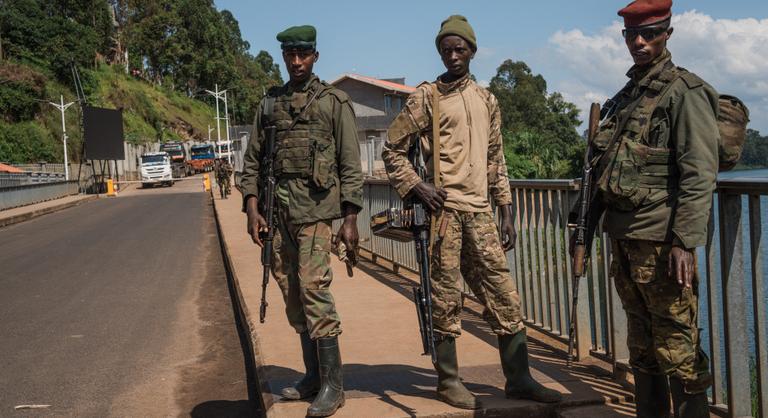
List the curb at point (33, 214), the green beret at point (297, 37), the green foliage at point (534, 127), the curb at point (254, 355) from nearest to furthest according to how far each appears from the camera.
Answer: the green beret at point (297, 37) < the curb at point (254, 355) < the curb at point (33, 214) < the green foliage at point (534, 127)

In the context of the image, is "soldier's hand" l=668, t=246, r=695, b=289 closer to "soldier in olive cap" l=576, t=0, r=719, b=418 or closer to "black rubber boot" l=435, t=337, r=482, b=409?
"soldier in olive cap" l=576, t=0, r=719, b=418

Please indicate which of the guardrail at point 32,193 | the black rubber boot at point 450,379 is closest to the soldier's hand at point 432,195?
the black rubber boot at point 450,379

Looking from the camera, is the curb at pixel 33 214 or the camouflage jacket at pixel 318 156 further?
the curb at pixel 33 214

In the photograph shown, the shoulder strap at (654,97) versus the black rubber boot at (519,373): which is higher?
the shoulder strap at (654,97)

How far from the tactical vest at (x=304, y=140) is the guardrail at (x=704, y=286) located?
5.35 ft

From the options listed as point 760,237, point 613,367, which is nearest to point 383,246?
point 613,367

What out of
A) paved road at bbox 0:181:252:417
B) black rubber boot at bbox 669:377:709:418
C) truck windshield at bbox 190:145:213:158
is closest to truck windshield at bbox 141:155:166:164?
truck windshield at bbox 190:145:213:158

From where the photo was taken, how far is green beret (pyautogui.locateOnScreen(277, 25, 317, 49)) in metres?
4.36

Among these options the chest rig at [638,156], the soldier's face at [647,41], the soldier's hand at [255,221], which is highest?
the soldier's face at [647,41]

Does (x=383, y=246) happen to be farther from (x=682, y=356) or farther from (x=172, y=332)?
(x=682, y=356)

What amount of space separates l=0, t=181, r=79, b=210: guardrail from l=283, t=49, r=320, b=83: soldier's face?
25.2 meters

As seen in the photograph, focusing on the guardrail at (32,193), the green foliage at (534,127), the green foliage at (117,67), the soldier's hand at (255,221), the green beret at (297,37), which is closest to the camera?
the green beret at (297,37)

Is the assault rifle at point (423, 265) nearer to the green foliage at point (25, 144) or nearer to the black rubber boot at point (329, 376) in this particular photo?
the black rubber boot at point (329, 376)

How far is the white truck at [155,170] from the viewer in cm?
5012
